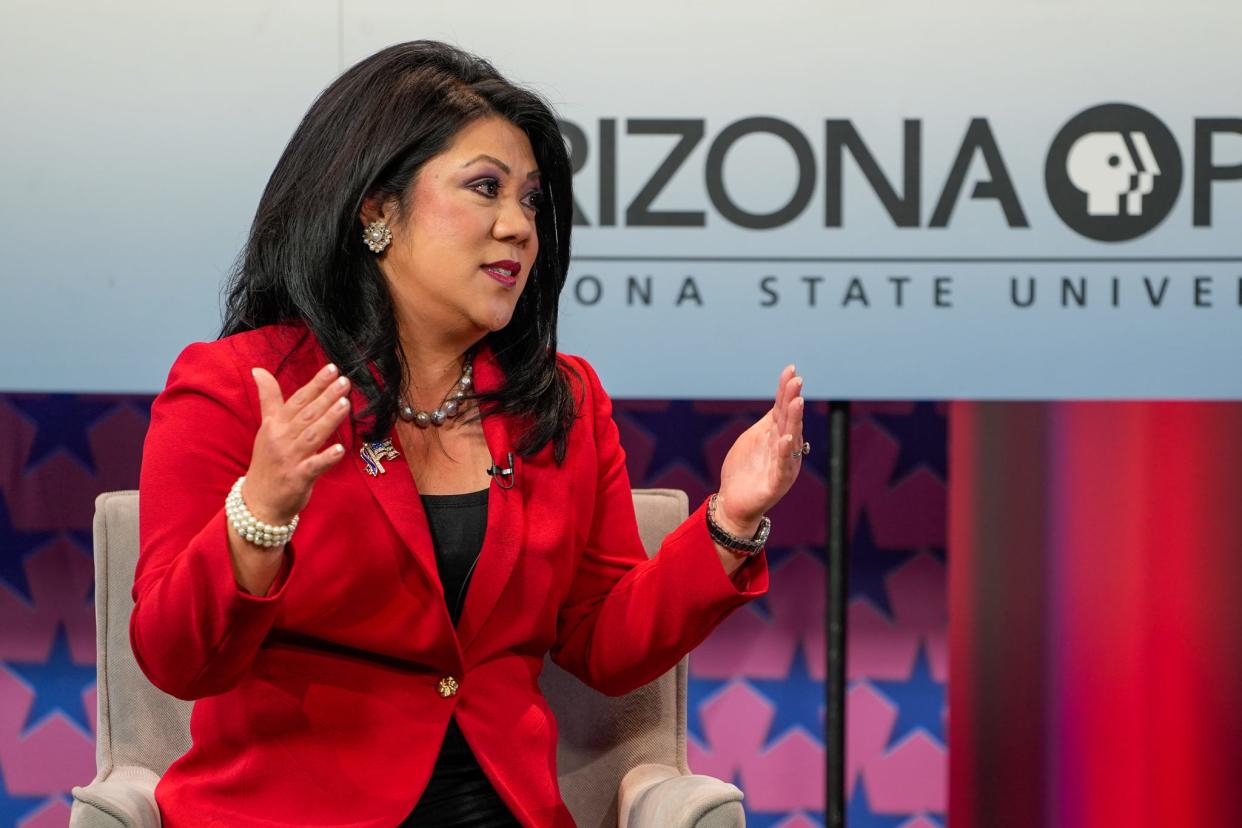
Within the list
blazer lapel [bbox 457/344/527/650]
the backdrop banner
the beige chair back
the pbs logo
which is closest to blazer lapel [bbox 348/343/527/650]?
blazer lapel [bbox 457/344/527/650]

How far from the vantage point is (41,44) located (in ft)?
8.04

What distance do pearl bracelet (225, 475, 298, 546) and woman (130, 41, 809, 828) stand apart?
166 millimetres

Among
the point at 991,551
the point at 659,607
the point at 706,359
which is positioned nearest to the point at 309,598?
the point at 659,607

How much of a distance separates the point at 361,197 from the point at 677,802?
33.9 inches

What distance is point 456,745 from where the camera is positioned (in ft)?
5.96

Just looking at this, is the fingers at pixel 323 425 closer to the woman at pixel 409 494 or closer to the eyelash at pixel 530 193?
the woman at pixel 409 494

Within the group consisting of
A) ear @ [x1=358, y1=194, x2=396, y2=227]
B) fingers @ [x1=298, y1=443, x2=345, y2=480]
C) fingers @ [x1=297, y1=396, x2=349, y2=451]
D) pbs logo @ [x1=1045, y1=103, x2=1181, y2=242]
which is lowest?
fingers @ [x1=298, y1=443, x2=345, y2=480]

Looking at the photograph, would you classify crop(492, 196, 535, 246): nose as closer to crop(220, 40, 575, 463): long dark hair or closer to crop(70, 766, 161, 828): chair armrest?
crop(220, 40, 575, 463): long dark hair

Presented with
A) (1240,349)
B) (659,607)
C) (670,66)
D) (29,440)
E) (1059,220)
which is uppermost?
(670,66)

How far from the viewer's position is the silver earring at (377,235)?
5.98ft

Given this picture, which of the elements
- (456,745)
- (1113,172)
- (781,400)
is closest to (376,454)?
(456,745)

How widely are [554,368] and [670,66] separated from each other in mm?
715

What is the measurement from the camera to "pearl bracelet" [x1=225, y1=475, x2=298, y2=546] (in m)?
1.48

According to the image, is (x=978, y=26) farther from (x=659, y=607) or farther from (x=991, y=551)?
(x=659, y=607)
